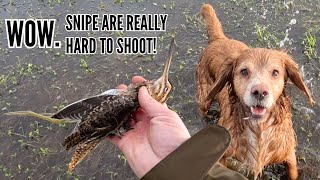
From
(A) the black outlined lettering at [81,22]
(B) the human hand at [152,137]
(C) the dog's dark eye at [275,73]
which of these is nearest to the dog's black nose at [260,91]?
(C) the dog's dark eye at [275,73]

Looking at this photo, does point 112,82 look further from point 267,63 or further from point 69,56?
point 267,63

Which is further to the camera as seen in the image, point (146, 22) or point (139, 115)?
point (146, 22)

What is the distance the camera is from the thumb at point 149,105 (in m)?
3.73

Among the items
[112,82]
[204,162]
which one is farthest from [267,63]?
[112,82]

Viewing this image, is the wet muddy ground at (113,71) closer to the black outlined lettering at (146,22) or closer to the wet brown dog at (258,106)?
the black outlined lettering at (146,22)

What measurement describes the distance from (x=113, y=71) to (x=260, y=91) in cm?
351

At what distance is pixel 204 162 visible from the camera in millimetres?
3086

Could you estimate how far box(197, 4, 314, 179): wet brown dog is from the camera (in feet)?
15.0

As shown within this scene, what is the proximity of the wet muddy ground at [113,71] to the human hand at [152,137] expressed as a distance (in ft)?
6.61

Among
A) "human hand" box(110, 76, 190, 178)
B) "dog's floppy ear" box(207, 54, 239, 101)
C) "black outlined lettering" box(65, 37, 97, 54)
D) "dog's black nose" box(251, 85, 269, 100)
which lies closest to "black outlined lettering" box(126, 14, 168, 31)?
"black outlined lettering" box(65, 37, 97, 54)

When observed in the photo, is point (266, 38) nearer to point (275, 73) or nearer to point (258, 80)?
point (275, 73)

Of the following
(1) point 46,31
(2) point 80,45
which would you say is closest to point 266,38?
(2) point 80,45

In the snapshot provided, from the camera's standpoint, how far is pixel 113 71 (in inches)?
291

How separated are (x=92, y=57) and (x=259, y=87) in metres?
3.98
